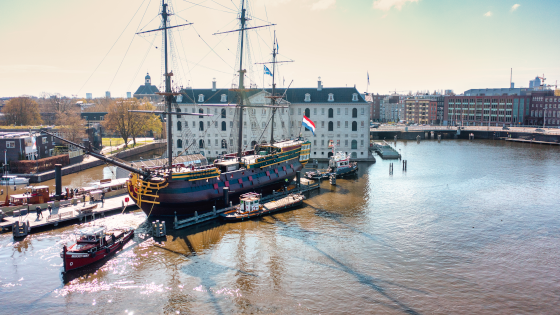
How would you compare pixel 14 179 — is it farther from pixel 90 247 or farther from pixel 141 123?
pixel 141 123

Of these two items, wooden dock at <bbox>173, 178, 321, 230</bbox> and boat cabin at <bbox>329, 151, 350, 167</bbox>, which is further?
boat cabin at <bbox>329, 151, 350, 167</bbox>

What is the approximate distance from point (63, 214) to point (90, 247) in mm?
9928

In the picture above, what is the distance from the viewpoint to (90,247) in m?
26.8

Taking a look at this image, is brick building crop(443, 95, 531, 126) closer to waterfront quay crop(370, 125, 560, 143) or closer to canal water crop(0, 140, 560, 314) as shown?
waterfront quay crop(370, 125, 560, 143)

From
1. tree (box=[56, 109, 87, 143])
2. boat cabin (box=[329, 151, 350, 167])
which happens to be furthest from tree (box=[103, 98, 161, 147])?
boat cabin (box=[329, 151, 350, 167])

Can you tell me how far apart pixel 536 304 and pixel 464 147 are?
3209 inches

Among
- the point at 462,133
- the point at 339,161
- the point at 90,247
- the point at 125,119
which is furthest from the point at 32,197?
the point at 462,133

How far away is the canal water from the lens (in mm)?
22484

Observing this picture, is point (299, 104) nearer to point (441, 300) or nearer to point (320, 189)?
point (320, 189)

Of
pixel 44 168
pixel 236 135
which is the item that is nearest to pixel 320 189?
pixel 236 135

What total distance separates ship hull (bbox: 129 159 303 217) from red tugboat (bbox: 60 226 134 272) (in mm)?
6096

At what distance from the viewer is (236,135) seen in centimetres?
5919

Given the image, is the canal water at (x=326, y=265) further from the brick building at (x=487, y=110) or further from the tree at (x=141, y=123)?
the brick building at (x=487, y=110)

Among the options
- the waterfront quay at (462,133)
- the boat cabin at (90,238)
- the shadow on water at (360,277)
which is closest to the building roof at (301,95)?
the shadow on water at (360,277)
